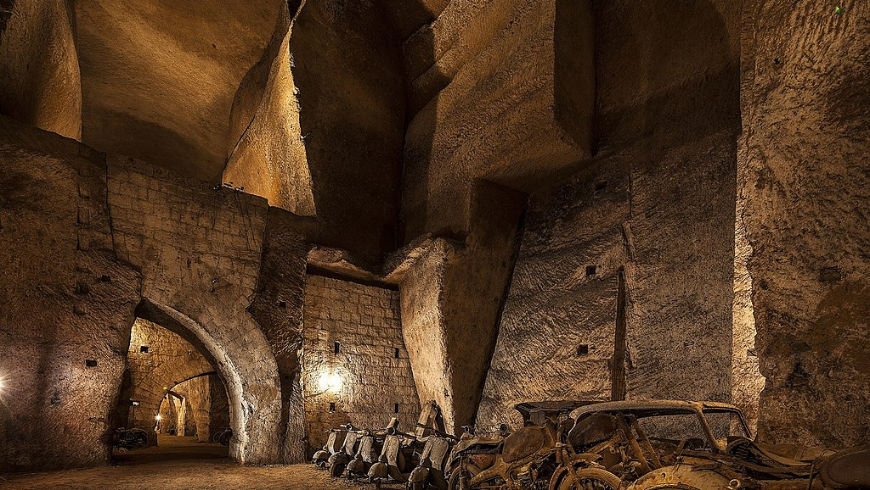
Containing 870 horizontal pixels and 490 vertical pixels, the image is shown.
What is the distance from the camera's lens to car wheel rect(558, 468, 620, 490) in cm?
372

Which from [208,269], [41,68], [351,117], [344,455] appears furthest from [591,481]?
[41,68]

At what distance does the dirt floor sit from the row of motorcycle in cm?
24

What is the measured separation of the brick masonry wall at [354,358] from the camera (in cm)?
927

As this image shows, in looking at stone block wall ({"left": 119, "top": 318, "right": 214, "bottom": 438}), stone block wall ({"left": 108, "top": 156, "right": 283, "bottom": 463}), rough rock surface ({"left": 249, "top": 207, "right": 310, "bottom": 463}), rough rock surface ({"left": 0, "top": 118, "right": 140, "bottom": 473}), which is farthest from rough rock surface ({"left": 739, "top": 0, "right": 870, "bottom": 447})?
stone block wall ({"left": 119, "top": 318, "right": 214, "bottom": 438})

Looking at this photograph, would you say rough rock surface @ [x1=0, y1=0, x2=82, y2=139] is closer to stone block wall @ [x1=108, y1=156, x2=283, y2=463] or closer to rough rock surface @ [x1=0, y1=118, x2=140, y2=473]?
rough rock surface @ [x1=0, y1=118, x2=140, y2=473]

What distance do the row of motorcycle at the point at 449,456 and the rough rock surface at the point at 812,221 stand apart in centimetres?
164

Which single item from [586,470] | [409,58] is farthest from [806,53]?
[409,58]

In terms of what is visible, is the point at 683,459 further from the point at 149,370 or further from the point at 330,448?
the point at 149,370

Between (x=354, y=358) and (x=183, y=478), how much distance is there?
3.38 m

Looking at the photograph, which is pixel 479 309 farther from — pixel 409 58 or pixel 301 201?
pixel 409 58

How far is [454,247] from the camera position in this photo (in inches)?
Result: 364

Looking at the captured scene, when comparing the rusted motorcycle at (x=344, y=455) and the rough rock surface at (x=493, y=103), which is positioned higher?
the rough rock surface at (x=493, y=103)

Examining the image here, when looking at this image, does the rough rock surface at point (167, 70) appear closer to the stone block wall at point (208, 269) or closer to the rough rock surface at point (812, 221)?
the stone block wall at point (208, 269)

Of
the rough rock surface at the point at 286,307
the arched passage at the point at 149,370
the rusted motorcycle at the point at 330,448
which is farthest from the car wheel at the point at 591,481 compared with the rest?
the arched passage at the point at 149,370
